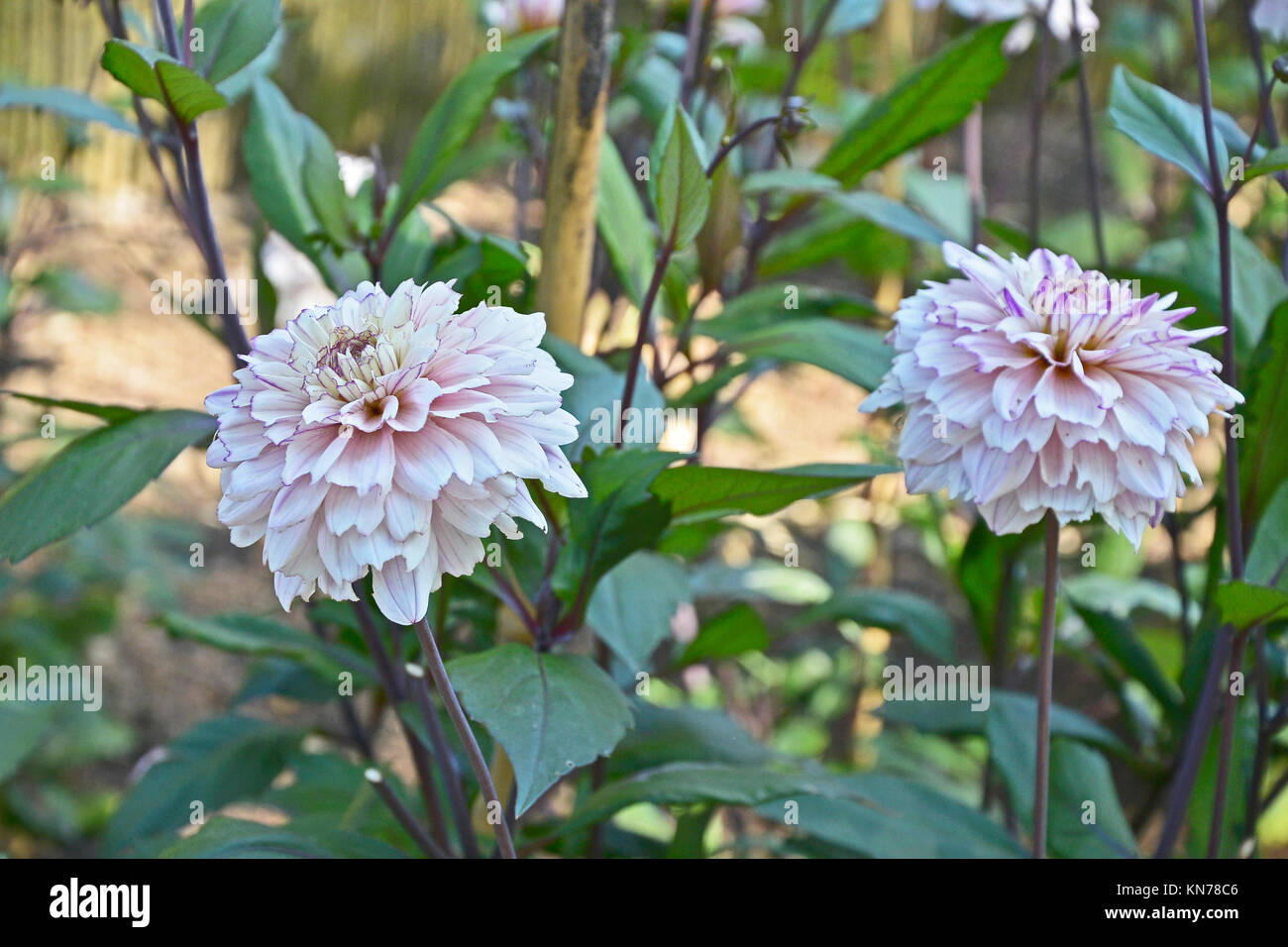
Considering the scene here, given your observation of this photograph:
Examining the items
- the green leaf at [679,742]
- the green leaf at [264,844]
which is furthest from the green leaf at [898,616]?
the green leaf at [264,844]

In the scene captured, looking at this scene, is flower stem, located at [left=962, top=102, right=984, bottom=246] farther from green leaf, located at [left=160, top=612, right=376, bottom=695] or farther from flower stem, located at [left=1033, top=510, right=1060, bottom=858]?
green leaf, located at [left=160, top=612, right=376, bottom=695]

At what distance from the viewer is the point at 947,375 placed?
1.55 ft

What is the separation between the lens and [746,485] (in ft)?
1.76

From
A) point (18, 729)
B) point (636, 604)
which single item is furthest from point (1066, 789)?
point (18, 729)

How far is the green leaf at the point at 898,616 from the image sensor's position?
0.85 meters

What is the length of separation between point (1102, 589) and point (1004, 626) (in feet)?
0.59

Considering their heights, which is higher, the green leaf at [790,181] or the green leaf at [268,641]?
the green leaf at [790,181]

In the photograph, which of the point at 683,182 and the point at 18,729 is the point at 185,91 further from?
the point at 18,729

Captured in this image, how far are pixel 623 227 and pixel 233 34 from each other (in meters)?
0.27

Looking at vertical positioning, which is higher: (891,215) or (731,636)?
(891,215)

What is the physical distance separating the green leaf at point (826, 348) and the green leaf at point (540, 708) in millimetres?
224

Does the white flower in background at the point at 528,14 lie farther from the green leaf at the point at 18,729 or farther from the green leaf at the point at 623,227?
the green leaf at the point at 18,729
